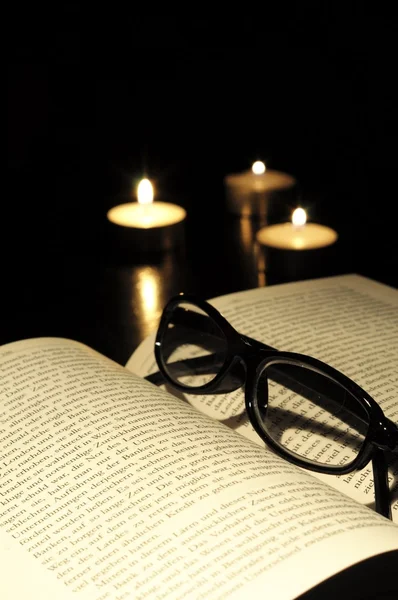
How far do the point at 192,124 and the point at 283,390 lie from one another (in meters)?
1.12

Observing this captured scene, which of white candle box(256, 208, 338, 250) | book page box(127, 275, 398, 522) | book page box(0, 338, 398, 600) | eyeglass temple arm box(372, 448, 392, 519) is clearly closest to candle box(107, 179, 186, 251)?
white candle box(256, 208, 338, 250)

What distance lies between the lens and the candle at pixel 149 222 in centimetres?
93

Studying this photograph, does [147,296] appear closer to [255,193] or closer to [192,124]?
[255,193]

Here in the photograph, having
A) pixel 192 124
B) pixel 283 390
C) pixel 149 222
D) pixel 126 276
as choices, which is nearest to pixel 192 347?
pixel 283 390

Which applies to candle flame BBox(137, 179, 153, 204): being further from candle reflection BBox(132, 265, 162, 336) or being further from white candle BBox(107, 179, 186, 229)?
candle reflection BBox(132, 265, 162, 336)

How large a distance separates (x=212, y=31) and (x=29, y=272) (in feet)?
3.16

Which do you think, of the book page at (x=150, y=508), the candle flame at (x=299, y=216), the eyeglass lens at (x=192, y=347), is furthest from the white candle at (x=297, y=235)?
the book page at (x=150, y=508)

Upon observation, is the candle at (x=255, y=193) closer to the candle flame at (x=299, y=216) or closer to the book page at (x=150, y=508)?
the candle flame at (x=299, y=216)

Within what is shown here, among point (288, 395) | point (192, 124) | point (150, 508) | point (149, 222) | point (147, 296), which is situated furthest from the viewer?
point (192, 124)

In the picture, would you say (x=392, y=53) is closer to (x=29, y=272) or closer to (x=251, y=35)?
(x=251, y=35)

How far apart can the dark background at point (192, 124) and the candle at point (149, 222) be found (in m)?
0.02

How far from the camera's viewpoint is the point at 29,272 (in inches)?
36.5

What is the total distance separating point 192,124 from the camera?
1647 mm

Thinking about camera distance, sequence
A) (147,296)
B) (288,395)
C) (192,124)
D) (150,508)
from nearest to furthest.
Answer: (150,508) < (288,395) < (147,296) < (192,124)
